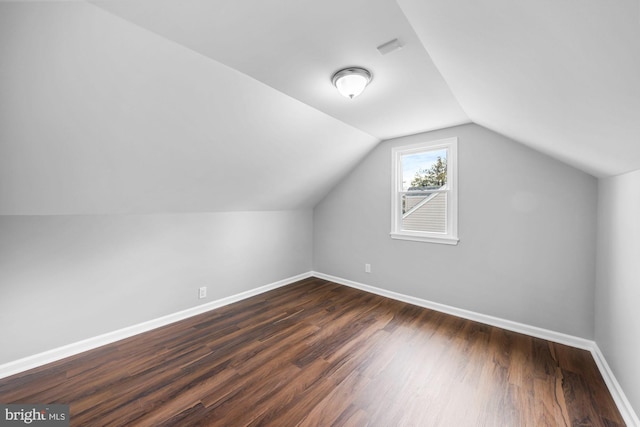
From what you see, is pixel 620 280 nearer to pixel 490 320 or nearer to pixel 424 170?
pixel 490 320

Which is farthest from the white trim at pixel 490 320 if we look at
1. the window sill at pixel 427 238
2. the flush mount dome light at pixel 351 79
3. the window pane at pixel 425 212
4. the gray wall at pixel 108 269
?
the flush mount dome light at pixel 351 79

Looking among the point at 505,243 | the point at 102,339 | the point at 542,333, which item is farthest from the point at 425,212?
the point at 102,339

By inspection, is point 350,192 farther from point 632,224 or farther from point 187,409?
point 187,409

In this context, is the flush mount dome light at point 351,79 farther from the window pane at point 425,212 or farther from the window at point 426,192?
the window pane at point 425,212

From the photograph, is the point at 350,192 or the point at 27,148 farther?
the point at 350,192

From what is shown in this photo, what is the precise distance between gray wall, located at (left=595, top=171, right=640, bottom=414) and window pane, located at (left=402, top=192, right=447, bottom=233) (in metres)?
1.36

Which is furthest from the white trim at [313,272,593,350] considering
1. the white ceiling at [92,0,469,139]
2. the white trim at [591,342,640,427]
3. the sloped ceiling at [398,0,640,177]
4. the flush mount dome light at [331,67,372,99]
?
the flush mount dome light at [331,67,372,99]

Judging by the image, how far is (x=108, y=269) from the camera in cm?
249

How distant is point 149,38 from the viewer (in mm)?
1421

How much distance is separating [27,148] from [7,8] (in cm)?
85

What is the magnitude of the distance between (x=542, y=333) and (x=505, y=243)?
929 millimetres

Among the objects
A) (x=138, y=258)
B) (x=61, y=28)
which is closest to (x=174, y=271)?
(x=138, y=258)

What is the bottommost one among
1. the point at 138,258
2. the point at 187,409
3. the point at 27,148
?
the point at 187,409

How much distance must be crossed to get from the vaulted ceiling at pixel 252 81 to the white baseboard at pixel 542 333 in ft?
5.00
